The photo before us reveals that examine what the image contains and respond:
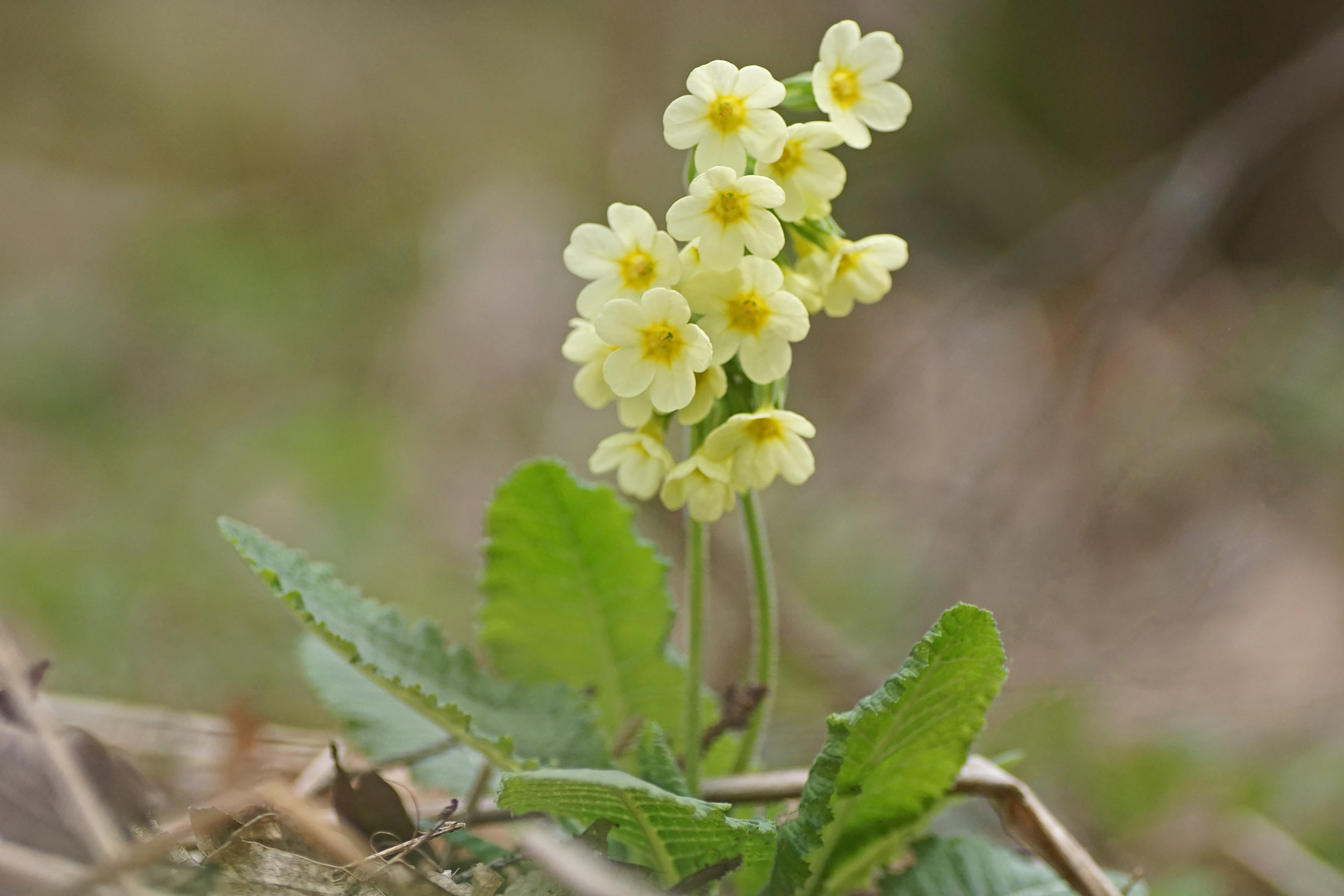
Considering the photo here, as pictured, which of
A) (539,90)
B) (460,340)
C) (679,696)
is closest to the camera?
(679,696)

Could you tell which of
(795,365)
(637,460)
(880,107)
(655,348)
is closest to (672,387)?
(655,348)

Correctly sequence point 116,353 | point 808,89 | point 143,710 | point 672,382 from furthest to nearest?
point 116,353 < point 143,710 < point 808,89 < point 672,382

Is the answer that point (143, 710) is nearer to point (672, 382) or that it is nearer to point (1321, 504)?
point (672, 382)

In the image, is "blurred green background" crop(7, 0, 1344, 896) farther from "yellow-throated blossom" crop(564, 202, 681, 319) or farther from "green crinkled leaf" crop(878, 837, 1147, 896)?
"yellow-throated blossom" crop(564, 202, 681, 319)

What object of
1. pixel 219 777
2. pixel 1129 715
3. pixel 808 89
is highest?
pixel 808 89

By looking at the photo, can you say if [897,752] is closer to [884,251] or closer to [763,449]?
[763,449]

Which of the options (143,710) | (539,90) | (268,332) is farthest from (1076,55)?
(143,710)

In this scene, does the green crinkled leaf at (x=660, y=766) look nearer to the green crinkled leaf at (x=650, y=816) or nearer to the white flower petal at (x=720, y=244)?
the green crinkled leaf at (x=650, y=816)

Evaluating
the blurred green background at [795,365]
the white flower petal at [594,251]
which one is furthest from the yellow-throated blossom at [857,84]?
the blurred green background at [795,365]
